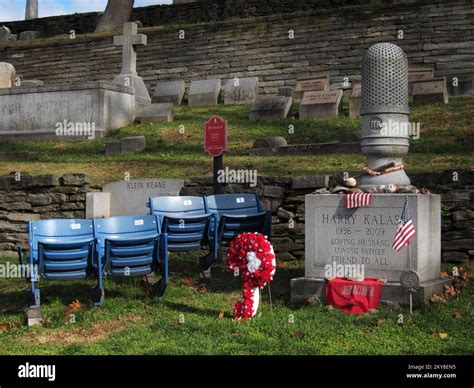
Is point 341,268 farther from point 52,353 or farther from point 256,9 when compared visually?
point 256,9

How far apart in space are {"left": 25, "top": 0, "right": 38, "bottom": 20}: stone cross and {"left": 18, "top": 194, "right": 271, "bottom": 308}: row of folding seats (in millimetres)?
37026


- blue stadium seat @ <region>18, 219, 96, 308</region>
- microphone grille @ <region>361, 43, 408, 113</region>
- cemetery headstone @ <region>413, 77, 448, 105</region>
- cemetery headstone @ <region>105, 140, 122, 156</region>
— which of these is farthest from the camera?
cemetery headstone @ <region>413, 77, 448, 105</region>

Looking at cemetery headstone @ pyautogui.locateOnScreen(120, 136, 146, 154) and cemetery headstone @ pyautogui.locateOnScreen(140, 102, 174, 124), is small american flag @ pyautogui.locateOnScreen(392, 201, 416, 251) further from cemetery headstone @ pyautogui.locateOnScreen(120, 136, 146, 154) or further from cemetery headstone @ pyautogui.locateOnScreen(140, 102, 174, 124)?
cemetery headstone @ pyautogui.locateOnScreen(140, 102, 174, 124)

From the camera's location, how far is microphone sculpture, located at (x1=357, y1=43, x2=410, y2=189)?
27.4ft

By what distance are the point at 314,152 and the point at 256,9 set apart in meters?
18.9

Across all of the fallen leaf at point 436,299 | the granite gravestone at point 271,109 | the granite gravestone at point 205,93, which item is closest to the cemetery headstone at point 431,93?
the granite gravestone at point 271,109

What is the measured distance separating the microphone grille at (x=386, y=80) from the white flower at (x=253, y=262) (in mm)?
2116

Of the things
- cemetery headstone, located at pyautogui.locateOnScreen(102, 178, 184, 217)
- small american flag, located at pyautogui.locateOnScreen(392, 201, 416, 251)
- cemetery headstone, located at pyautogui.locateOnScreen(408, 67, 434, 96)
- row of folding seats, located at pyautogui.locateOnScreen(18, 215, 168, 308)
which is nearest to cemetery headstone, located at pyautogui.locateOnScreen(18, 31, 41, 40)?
cemetery headstone, located at pyautogui.locateOnScreen(408, 67, 434, 96)

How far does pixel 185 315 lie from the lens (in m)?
7.71

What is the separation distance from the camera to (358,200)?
8.12m

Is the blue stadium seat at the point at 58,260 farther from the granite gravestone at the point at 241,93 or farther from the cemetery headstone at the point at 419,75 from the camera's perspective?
the granite gravestone at the point at 241,93

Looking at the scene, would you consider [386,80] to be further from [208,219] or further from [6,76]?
[6,76]

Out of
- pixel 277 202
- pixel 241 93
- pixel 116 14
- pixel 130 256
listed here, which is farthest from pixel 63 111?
pixel 116 14

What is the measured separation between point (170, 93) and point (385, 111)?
1456 centimetres
